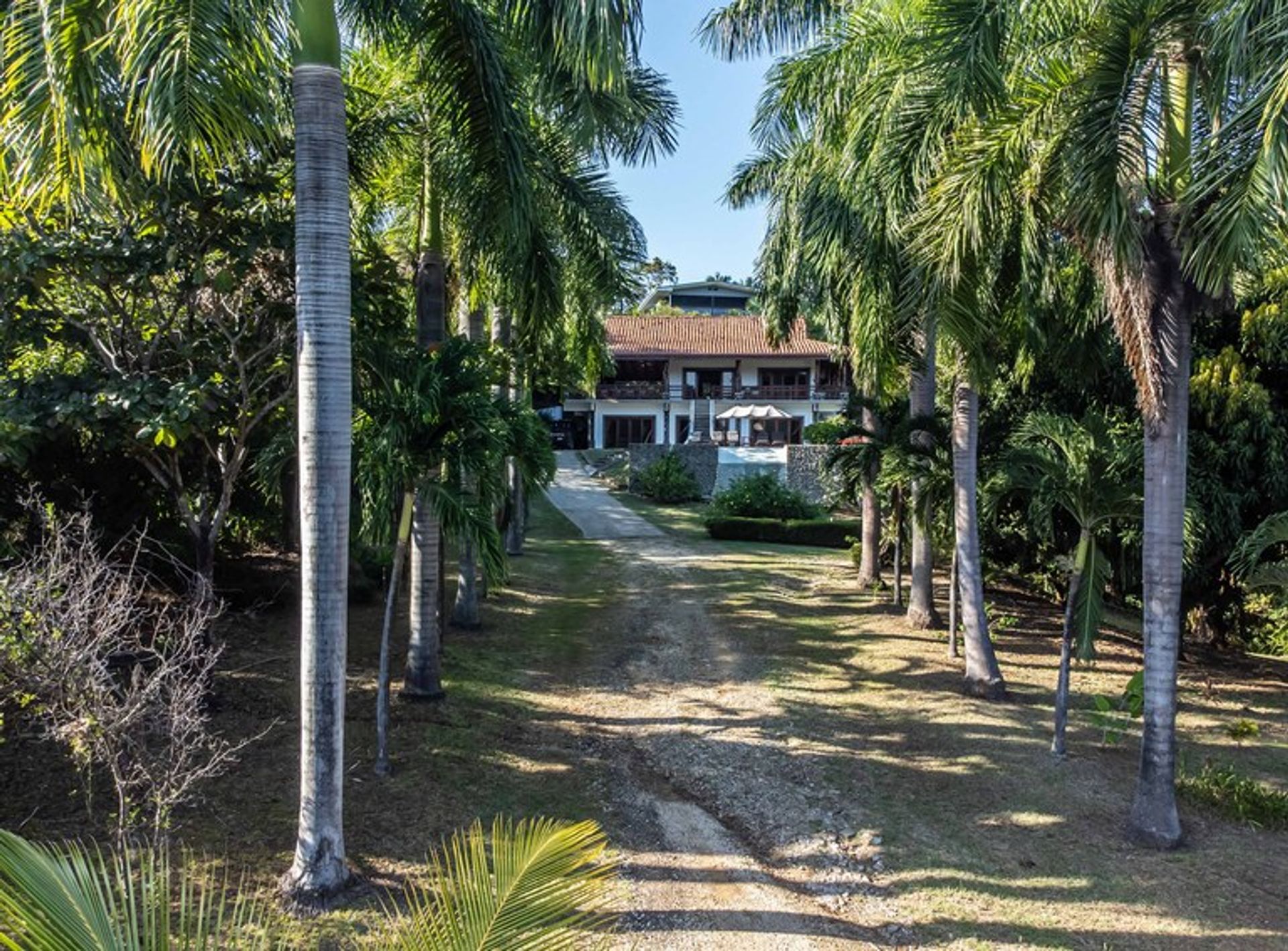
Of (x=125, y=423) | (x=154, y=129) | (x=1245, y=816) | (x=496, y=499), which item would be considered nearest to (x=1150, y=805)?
(x=1245, y=816)

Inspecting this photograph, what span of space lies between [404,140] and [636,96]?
11.3ft

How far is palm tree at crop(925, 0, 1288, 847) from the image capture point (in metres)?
6.07

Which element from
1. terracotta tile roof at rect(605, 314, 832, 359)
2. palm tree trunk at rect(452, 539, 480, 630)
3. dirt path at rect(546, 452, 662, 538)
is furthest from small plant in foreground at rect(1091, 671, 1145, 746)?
terracotta tile roof at rect(605, 314, 832, 359)

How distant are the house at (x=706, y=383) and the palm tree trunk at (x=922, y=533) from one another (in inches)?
1080

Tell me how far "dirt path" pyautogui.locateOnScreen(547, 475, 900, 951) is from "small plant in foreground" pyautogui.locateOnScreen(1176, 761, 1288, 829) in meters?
3.71

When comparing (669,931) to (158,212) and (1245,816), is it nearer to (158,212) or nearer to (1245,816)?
(1245,816)

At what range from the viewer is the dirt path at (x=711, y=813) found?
579cm

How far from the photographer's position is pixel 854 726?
9.52 m

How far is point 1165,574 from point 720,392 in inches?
1421

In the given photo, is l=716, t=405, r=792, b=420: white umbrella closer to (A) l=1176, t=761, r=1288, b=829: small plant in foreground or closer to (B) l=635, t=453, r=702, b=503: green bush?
(B) l=635, t=453, r=702, b=503: green bush

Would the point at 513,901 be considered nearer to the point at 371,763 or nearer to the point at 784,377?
the point at 371,763

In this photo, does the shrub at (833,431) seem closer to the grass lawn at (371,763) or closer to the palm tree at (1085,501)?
the palm tree at (1085,501)

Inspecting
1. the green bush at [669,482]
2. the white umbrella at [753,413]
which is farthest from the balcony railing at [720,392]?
the green bush at [669,482]

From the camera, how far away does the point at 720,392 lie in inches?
1683
